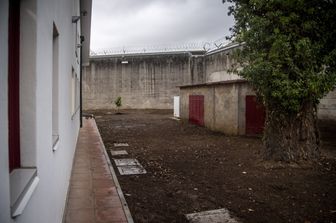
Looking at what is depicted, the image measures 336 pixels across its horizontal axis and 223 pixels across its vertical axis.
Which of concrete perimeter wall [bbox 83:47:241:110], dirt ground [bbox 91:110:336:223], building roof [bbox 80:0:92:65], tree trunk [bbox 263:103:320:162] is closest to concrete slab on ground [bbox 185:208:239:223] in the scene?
dirt ground [bbox 91:110:336:223]

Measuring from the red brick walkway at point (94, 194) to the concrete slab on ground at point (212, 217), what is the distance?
934 mm

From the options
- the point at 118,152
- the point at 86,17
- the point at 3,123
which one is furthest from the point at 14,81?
the point at 86,17

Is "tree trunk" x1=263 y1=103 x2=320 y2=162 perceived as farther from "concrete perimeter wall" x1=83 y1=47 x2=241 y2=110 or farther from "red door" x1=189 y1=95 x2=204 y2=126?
"concrete perimeter wall" x1=83 y1=47 x2=241 y2=110

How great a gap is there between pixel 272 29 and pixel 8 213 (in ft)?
26.0

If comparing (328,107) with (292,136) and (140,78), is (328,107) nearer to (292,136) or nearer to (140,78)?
(292,136)

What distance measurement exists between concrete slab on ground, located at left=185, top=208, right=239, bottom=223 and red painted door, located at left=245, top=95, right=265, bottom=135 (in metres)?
9.03

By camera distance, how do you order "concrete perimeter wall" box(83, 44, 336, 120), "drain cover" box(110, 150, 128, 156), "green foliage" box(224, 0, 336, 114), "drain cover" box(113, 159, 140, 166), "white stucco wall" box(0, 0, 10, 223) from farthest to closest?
"concrete perimeter wall" box(83, 44, 336, 120)
"drain cover" box(110, 150, 128, 156)
"drain cover" box(113, 159, 140, 166)
"green foliage" box(224, 0, 336, 114)
"white stucco wall" box(0, 0, 10, 223)

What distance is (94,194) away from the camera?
5.99 metres

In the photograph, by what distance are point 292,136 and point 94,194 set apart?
5199 millimetres

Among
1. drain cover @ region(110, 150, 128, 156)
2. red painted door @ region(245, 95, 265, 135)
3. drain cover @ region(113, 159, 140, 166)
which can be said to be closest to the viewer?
drain cover @ region(113, 159, 140, 166)

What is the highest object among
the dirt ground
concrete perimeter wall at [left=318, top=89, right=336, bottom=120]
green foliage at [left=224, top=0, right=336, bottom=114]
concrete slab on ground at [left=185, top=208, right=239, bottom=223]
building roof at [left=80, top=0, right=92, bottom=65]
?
building roof at [left=80, top=0, right=92, bottom=65]

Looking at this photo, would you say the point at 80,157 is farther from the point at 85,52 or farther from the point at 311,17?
the point at 85,52

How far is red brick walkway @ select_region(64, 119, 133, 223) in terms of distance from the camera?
4.93 m

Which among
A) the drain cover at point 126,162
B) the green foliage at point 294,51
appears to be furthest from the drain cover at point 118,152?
the green foliage at point 294,51
